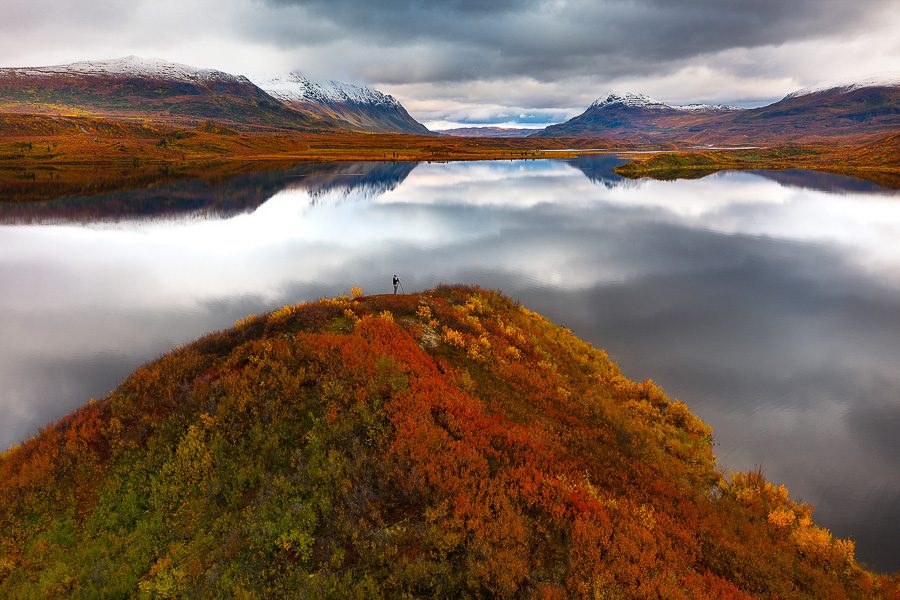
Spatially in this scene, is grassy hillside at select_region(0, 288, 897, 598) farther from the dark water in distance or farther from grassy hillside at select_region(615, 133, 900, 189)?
→ grassy hillside at select_region(615, 133, 900, 189)

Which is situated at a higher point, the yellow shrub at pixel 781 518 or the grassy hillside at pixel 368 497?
the grassy hillside at pixel 368 497

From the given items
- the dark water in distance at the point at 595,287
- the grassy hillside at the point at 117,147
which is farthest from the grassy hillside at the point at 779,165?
the grassy hillside at the point at 117,147

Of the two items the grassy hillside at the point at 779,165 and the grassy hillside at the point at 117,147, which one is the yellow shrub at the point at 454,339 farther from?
the grassy hillside at the point at 117,147

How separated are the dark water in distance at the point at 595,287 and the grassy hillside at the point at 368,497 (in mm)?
5913

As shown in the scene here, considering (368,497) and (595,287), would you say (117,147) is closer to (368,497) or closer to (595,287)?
(595,287)

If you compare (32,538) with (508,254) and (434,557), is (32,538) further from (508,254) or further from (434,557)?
(508,254)

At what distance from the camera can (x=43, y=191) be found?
254 ft

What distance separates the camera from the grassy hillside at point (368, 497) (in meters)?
8.34

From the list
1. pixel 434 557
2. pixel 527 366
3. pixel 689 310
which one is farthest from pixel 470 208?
pixel 434 557

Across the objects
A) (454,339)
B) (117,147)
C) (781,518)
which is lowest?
(781,518)

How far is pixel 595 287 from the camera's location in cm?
3512

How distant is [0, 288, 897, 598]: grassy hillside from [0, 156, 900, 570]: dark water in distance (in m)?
5.91

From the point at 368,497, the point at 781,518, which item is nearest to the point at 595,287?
the point at 781,518

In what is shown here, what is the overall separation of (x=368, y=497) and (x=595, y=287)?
1171 inches
